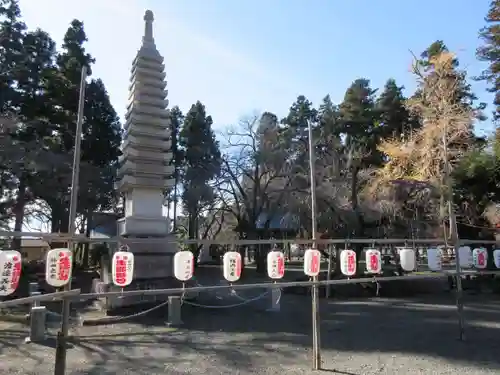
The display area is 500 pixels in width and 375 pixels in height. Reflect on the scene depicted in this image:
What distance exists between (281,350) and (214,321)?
374 centimetres

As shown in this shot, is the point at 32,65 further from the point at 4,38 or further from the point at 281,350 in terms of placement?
the point at 281,350

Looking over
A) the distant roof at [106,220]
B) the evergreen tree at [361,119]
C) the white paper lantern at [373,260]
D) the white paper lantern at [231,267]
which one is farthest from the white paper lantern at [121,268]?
the evergreen tree at [361,119]

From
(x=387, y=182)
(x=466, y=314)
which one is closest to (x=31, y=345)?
(x=466, y=314)

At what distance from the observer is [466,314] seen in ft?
46.5

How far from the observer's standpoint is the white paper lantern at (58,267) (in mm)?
5652

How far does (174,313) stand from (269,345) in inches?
145

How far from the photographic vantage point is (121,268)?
23.5 ft

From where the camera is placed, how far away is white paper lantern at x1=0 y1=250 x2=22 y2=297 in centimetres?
497

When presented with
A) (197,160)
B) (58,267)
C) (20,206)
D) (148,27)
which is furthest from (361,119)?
(58,267)

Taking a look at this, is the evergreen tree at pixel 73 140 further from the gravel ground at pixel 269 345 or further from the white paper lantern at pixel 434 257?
the white paper lantern at pixel 434 257

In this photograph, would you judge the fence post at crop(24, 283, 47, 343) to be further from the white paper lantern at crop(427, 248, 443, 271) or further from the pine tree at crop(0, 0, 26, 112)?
the pine tree at crop(0, 0, 26, 112)

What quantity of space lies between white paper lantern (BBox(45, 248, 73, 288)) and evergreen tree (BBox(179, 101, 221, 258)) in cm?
2300

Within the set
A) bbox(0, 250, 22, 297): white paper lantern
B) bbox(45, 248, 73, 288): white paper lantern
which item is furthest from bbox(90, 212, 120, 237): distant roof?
bbox(0, 250, 22, 297): white paper lantern

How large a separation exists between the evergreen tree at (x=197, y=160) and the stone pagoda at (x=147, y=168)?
12.6 m
